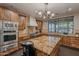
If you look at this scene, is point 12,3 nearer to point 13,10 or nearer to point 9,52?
point 13,10

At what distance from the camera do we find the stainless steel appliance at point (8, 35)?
5.45 feet

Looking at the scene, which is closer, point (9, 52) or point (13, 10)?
point (13, 10)

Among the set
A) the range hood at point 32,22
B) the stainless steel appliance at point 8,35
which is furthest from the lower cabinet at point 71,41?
the stainless steel appliance at point 8,35

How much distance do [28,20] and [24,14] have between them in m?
0.15

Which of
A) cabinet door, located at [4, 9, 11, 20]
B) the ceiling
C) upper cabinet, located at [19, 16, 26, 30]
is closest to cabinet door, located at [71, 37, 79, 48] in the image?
the ceiling

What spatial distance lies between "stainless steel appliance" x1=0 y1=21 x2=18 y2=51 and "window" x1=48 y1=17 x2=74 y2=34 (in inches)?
27.4

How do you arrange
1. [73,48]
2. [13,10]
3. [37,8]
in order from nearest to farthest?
[13,10] < [37,8] < [73,48]

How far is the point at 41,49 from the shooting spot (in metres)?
1.63

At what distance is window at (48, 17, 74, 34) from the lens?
1.73 meters

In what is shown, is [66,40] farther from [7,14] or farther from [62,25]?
[7,14]

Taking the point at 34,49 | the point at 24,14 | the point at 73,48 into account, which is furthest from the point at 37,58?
the point at 24,14

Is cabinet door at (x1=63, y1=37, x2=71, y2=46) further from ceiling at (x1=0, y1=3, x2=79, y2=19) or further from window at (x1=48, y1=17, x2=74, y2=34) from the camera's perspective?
ceiling at (x1=0, y1=3, x2=79, y2=19)

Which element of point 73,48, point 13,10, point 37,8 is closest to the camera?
point 13,10

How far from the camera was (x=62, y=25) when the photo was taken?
1.80 meters
